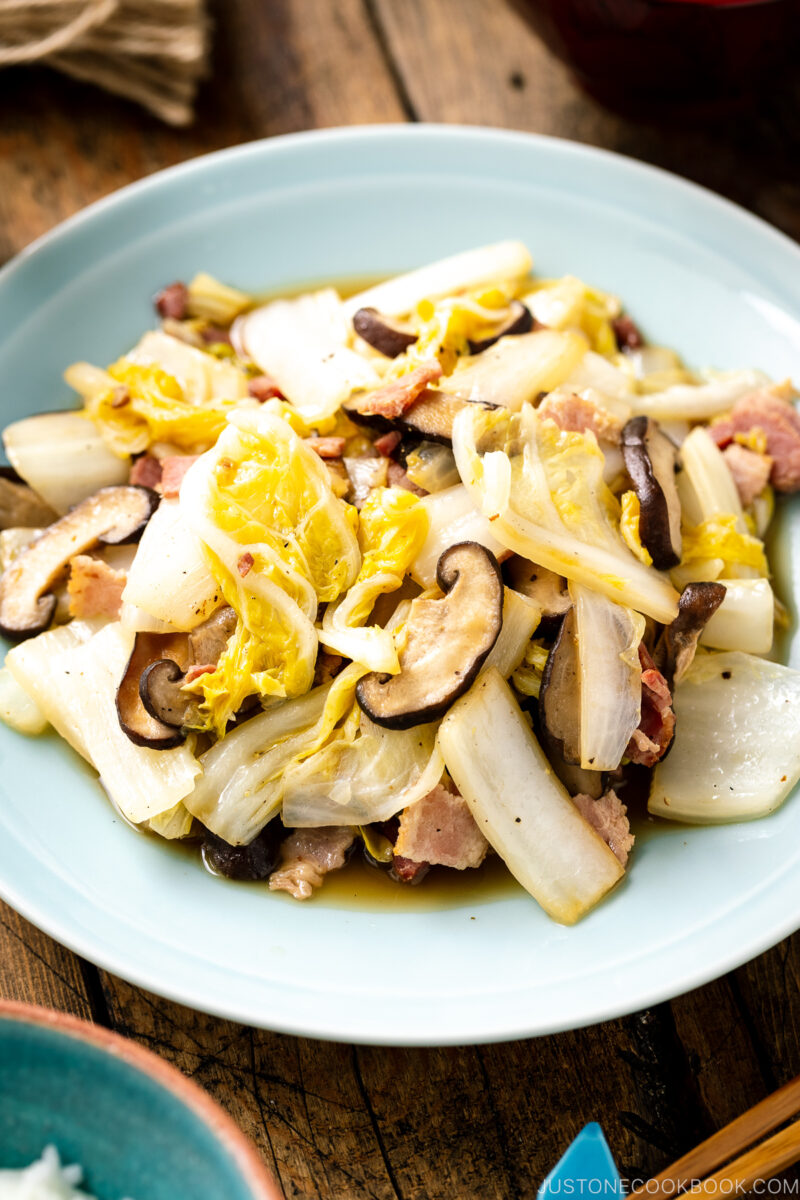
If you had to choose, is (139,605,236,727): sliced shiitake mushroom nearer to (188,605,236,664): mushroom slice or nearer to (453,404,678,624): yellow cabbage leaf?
(188,605,236,664): mushroom slice

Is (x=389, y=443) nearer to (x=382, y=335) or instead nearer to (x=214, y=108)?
A: (x=382, y=335)

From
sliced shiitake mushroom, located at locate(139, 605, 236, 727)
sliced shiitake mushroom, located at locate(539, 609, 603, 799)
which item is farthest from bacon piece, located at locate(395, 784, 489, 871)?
sliced shiitake mushroom, located at locate(139, 605, 236, 727)

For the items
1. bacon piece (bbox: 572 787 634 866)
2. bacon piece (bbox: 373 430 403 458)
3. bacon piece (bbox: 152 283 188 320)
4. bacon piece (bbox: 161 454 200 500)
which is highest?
bacon piece (bbox: 152 283 188 320)

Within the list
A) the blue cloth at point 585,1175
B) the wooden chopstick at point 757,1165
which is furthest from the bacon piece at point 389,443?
the wooden chopstick at point 757,1165

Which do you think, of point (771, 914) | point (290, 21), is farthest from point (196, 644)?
point (290, 21)

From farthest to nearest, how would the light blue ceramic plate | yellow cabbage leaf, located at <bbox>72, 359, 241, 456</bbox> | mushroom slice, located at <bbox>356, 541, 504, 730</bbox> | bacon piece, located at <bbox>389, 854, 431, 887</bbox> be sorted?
yellow cabbage leaf, located at <bbox>72, 359, 241, 456</bbox>, bacon piece, located at <bbox>389, 854, 431, 887</bbox>, mushroom slice, located at <bbox>356, 541, 504, 730</bbox>, the light blue ceramic plate

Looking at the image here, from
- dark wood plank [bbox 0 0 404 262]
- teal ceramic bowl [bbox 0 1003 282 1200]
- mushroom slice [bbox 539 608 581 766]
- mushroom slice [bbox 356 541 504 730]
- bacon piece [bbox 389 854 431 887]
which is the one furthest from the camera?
dark wood plank [bbox 0 0 404 262]

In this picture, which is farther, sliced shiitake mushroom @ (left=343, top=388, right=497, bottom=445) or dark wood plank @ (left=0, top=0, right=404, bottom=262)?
dark wood plank @ (left=0, top=0, right=404, bottom=262)
